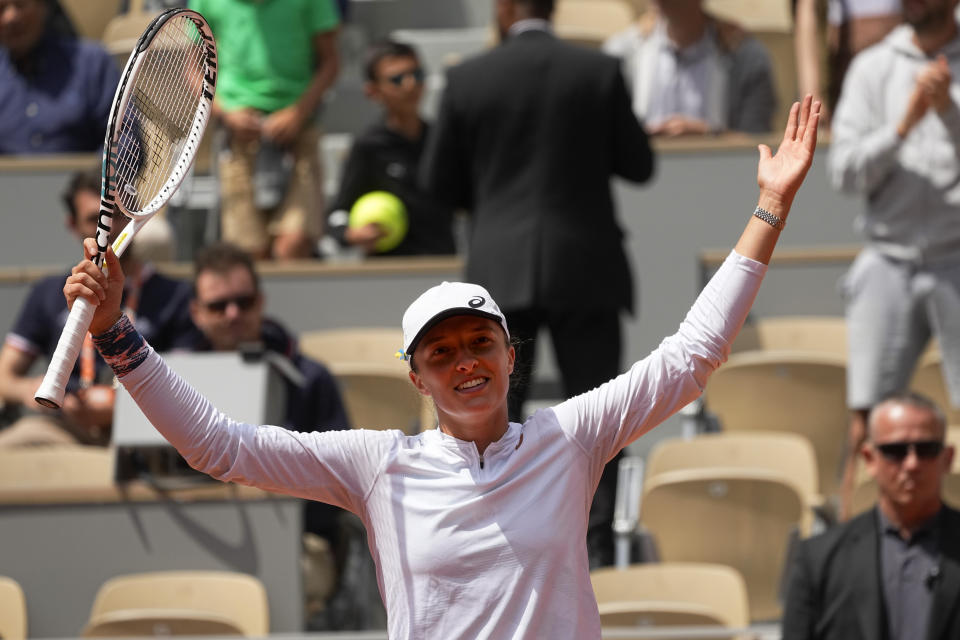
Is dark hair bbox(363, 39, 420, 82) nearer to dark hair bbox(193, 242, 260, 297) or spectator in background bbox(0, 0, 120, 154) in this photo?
spectator in background bbox(0, 0, 120, 154)

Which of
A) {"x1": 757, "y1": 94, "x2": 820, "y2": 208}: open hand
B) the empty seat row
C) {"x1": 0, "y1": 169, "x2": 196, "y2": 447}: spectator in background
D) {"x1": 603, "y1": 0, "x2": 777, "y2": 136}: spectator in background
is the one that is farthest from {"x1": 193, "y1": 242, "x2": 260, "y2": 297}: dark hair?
{"x1": 757, "y1": 94, "x2": 820, "y2": 208}: open hand

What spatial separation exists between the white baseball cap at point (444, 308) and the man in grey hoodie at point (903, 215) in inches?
133

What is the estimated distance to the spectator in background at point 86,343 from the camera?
5977mm

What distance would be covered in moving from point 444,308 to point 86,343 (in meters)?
3.46

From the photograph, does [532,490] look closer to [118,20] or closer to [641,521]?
[641,521]

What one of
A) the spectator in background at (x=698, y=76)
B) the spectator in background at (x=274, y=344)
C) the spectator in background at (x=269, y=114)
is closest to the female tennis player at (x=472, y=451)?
the spectator in background at (x=274, y=344)

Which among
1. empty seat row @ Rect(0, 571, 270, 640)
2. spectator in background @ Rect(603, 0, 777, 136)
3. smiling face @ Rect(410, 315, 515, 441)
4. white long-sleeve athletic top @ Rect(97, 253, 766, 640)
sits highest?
spectator in background @ Rect(603, 0, 777, 136)

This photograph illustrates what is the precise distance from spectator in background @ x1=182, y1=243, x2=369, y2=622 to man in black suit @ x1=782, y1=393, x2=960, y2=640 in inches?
66.0

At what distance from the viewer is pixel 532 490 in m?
2.75

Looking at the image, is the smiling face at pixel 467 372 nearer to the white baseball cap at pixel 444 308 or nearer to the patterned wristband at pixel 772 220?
the white baseball cap at pixel 444 308

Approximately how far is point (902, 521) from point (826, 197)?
3.17 metres

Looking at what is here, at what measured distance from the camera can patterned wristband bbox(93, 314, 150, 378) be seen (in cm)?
269

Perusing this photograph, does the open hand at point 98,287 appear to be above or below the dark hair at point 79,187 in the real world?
below

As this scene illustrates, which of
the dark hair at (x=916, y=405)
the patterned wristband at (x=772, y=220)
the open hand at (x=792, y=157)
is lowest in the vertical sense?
the dark hair at (x=916, y=405)
